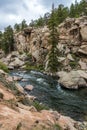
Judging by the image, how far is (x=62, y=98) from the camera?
3828 centimetres

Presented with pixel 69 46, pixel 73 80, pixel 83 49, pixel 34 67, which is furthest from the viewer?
pixel 34 67

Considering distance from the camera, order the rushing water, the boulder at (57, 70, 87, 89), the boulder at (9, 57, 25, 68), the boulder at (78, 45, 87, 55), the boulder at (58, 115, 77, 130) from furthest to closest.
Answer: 1. the boulder at (9, 57, 25, 68)
2. the boulder at (78, 45, 87, 55)
3. the boulder at (57, 70, 87, 89)
4. the rushing water
5. the boulder at (58, 115, 77, 130)

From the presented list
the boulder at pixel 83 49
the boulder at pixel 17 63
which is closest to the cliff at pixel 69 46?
the boulder at pixel 83 49

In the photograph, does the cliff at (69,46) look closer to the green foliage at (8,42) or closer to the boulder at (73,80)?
the boulder at (73,80)

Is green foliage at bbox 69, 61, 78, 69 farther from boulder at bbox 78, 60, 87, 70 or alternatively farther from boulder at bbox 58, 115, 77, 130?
boulder at bbox 58, 115, 77, 130

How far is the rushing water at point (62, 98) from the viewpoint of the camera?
3177cm

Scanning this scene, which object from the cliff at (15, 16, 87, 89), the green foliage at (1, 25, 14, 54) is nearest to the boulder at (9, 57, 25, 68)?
the cliff at (15, 16, 87, 89)

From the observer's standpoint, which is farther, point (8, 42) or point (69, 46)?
point (8, 42)

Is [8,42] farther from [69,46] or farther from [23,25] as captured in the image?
[69,46]

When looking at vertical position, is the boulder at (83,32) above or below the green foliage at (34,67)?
above

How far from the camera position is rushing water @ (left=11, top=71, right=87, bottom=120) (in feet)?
104

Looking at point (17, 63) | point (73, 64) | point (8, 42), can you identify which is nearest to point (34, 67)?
point (17, 63)

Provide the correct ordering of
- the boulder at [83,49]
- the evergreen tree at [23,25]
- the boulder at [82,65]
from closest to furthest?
1. the boulder at [82,65]
2. the boulder at [83,49]
3. the evergreen tree at [23,25]

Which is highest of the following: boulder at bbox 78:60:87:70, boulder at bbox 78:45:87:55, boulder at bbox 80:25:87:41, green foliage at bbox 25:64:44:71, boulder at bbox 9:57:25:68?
boulder at bbox 80:25:87:41
